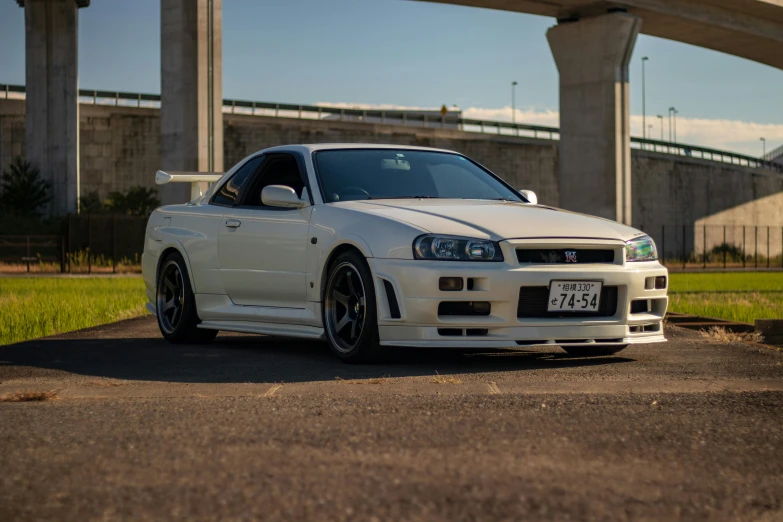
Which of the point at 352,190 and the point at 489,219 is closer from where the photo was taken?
the point at 489,219

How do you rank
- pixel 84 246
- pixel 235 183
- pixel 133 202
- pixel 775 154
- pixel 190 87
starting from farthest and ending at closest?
pixel 775 154 < pixel 133 202 < pixel 84 246 < pixel 190 87 < pixel 235 183

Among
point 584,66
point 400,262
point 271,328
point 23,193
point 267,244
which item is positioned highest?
point 584,66

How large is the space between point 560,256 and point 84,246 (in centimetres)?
2816

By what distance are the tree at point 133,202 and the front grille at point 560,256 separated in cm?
4003

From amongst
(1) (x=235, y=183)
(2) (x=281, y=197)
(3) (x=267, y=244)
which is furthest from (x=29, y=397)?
(1) (x=235, y=183)

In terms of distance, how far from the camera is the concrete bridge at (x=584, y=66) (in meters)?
29.7

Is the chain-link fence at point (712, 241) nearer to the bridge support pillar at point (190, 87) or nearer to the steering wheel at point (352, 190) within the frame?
the bridge support pillar at point (190, 87)

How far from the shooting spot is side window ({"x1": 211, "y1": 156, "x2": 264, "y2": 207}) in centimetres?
893

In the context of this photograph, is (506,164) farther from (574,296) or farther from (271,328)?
(574,296)

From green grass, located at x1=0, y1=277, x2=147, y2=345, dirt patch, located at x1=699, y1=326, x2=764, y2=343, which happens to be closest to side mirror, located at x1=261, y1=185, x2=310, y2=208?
green grass, located at x1=0, y1=277, x2=147, y2=345

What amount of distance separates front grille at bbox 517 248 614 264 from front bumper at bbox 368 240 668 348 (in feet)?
0.20

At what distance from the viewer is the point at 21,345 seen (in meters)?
8.67

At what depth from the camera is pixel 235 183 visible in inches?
357

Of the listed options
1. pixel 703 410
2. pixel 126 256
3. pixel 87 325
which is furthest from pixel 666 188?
pixel 703 410
